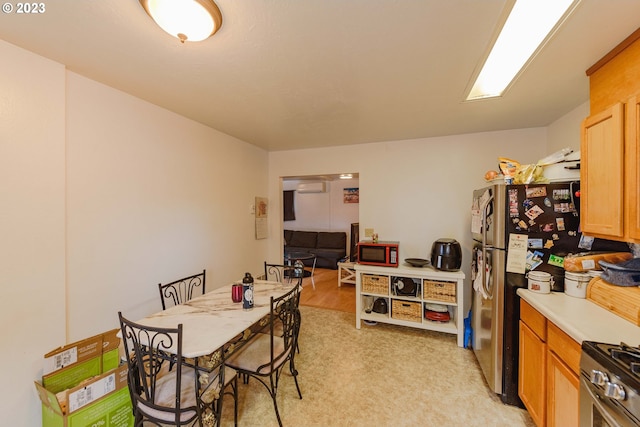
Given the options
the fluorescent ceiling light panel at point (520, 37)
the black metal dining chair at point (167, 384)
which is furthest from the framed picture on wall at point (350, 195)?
the black metal dining chair at point (167, 384)

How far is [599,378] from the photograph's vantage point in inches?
38.8

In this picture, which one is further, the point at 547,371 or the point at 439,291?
the point at 439,291

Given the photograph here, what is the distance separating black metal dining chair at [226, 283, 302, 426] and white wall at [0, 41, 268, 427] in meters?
1.05

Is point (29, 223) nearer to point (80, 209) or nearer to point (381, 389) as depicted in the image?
point (80, 209)

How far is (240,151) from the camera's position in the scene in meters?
3.42

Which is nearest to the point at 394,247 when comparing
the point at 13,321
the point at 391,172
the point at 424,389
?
the point at 391,172

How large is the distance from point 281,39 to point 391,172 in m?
2.44

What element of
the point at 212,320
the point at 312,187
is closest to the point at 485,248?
the point at 212,320

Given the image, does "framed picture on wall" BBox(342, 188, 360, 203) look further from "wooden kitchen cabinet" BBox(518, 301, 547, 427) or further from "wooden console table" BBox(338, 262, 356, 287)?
"wooden kitchen cabinet" BBox(518, 301, 547, 427)

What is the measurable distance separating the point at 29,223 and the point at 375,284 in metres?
3.02

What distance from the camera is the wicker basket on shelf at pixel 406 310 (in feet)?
9.61

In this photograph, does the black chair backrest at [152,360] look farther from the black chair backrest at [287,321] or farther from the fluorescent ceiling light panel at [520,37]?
the fluorescent ceiling light panel at [520,37]

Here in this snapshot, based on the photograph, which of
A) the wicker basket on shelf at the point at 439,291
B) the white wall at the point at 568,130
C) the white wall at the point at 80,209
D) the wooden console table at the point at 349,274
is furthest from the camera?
the wooden console table at the point at 349,274

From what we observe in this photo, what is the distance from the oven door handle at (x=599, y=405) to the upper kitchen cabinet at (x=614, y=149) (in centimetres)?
78
